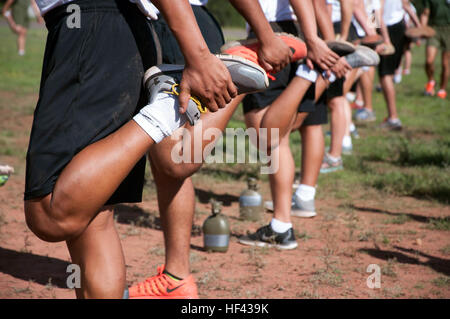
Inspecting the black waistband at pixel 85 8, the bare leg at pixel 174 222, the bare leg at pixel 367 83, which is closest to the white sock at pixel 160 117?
the black waistband at pixel 85 8

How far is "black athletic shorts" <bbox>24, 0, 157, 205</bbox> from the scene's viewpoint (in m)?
2.02

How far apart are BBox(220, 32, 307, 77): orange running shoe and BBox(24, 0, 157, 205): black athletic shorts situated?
41 centimetres

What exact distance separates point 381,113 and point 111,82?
8.54 m

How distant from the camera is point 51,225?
2.04 metres

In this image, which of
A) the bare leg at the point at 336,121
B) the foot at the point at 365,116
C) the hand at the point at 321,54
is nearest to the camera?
the hand at the point at 321,54

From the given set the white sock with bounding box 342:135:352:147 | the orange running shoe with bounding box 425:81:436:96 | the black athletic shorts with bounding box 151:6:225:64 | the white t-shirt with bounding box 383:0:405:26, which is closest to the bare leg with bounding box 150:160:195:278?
the black athletic shorts with bounding box 151:6:225:64

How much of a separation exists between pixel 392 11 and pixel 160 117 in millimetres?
7279

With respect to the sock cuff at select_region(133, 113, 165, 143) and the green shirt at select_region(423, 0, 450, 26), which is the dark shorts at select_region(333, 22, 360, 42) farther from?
the green shirt at select_region(423, 0, 450, 26)

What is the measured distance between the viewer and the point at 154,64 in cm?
231

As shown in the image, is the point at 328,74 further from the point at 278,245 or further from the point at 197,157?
the point at 197,157

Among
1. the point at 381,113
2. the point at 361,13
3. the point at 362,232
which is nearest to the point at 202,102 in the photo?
the point at 362,232

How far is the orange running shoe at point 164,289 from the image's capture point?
2.89 metres

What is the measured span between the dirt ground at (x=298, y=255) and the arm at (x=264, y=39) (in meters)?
1.25

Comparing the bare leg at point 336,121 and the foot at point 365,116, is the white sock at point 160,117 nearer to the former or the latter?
the bare leg at point 336,121
